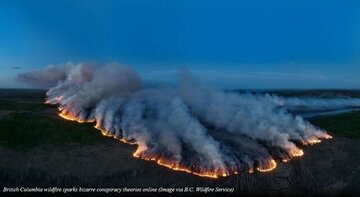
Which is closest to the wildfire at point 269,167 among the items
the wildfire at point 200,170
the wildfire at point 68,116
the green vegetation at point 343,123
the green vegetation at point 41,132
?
the wildfire at point 200,170

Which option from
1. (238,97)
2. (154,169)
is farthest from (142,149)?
(238,97)

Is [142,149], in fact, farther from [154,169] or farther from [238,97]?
[238,97]

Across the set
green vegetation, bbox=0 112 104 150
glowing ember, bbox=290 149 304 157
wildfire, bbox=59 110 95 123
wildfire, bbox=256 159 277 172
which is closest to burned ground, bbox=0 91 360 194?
green vegetation, bbox=0 112 104 150

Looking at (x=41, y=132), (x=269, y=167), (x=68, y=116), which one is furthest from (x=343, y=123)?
(x=41, y=132)

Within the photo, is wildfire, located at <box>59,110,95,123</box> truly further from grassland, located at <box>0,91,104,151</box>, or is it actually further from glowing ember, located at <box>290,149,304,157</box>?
glowing ember, located at <box>290,149,304,157</box>

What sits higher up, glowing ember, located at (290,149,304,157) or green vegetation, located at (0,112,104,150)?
green vegetation, located at (0,112,104,150)

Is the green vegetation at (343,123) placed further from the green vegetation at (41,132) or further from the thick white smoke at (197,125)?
the green vegetation at (41,132)

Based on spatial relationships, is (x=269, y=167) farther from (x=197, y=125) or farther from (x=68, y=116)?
(x=68, y=116)

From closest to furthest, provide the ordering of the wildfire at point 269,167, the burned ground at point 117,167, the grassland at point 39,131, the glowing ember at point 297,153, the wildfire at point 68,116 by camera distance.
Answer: the burned ground at point 117,167 < the wildfire at point 269,167 < the glowing ember at point 297,153 < the grassland at point 39,131 < the wildfire at point 68,116
